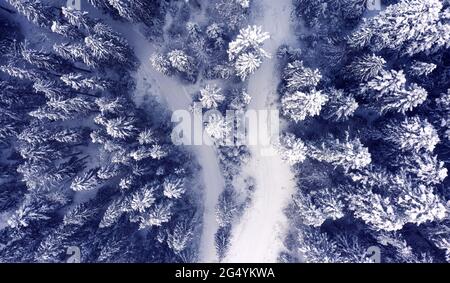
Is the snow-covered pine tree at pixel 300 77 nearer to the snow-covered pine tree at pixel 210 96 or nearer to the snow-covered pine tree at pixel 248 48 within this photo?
the snow-covered pine tree at pixel 248 48

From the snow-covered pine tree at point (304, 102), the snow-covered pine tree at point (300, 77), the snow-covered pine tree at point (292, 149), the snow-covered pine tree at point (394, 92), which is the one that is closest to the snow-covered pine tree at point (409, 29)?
the snow-covered pine tree at point (394, 92)

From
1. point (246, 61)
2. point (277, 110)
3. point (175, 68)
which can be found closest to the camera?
point (246, 61)

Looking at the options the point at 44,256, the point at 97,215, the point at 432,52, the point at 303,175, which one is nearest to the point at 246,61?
the point at 303,175

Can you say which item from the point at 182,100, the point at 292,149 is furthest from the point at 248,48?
the point at 182,100

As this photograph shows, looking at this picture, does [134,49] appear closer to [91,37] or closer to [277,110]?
[91,37]

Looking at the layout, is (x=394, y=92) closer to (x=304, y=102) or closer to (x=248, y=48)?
(x=304, y=102)

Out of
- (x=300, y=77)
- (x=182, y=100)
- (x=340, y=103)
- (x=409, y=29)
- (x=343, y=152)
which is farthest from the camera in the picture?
(x=182, y=100)
